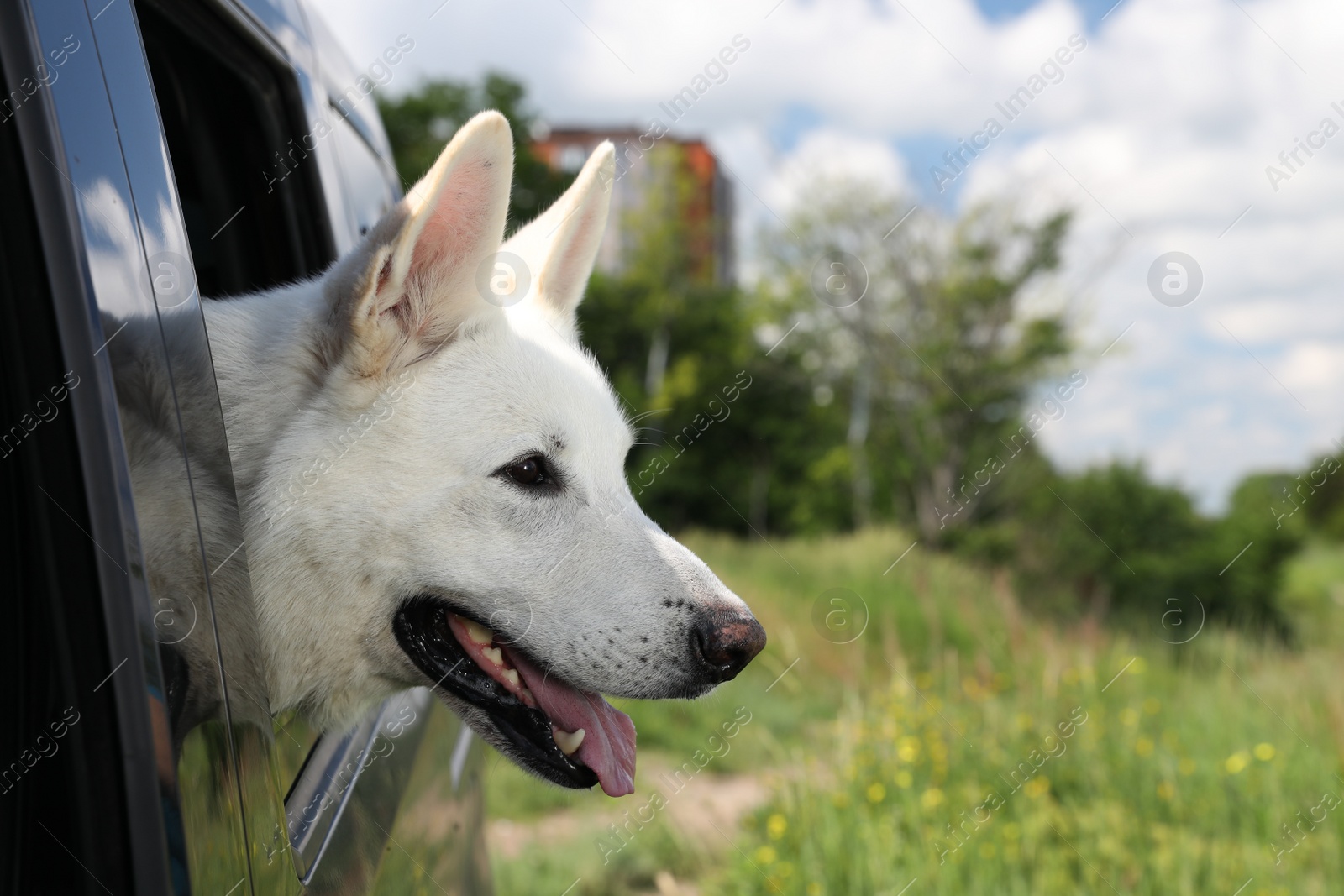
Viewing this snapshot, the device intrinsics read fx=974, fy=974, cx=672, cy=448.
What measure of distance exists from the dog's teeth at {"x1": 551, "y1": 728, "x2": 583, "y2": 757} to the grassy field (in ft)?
6.50

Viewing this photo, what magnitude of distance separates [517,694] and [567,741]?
13cm

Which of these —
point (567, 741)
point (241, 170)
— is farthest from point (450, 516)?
point (241, 170)

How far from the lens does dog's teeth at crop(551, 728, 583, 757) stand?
6.00 ft

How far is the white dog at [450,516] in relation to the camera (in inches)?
64.8

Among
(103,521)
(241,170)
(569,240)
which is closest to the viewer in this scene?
(103,521)

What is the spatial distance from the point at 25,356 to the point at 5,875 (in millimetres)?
486

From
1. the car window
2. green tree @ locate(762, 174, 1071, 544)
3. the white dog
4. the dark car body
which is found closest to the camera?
the dark car body

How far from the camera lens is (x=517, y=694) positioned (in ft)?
5.99

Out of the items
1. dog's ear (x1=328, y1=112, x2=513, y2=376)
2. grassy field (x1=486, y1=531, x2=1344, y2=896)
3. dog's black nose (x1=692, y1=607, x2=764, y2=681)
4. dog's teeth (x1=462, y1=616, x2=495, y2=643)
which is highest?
dog's ear (x1=328, y1=112, x2=513, y2=376)

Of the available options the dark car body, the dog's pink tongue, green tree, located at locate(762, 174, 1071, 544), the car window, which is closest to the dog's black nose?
the dog's pink tongue

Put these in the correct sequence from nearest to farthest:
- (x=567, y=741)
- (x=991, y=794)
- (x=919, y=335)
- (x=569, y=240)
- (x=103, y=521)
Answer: (x=103, y=521)
(x=567, y=741)
(x=569, y=240)
(x=991, y=794)
(x=919, y=335)

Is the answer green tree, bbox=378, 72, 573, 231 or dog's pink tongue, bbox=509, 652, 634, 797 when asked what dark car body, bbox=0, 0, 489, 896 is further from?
green tree, bbox=378, 72, 573, 231

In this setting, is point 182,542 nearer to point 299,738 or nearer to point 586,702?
point 299,738

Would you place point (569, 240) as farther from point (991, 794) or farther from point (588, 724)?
point (991, 794)
